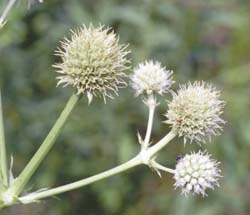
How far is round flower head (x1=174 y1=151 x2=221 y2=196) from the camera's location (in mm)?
3900

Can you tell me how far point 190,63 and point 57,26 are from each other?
48.5 inches

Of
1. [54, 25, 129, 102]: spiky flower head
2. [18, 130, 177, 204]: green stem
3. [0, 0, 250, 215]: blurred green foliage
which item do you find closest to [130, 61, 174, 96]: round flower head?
[54, 25, 129, 102]: spiky flower head

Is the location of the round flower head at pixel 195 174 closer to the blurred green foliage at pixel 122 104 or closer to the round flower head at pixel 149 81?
the round flower head at pixel 149 81

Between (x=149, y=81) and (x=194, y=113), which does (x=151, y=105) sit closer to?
(x=149, y=81)

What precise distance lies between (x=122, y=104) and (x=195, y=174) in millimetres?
2673

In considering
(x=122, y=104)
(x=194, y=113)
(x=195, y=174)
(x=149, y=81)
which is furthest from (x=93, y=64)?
(x=122, y=104)

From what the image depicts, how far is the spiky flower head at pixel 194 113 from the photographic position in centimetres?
403

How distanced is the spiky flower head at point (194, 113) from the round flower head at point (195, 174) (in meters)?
0.12

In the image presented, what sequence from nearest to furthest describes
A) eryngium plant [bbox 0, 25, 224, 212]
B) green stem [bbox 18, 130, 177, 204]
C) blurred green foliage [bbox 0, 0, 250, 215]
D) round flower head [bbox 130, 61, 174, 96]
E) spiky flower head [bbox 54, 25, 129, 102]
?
green stem [bbox 18, 130, 177, 204]
eryngium plant [bbox 0, 25, 224, 212]
spiky flower head [bbox 54, 25, 129, 102]
round flower head [bbox 130, 61, 174, 96]
blurred green foliage [bbox 0, 0, 250, 215]

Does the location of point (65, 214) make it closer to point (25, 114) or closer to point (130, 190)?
point (130, 190)

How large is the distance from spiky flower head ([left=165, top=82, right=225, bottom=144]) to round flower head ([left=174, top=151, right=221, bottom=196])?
0.12m

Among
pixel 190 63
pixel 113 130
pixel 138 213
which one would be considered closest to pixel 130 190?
pixel 138 213

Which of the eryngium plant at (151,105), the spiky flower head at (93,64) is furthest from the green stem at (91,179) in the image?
the spiky flower head at (93,64)

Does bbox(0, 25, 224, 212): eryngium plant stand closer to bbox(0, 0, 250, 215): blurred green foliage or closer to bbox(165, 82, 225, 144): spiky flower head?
bbox(165, 82, 225, 144): spiky flower head
